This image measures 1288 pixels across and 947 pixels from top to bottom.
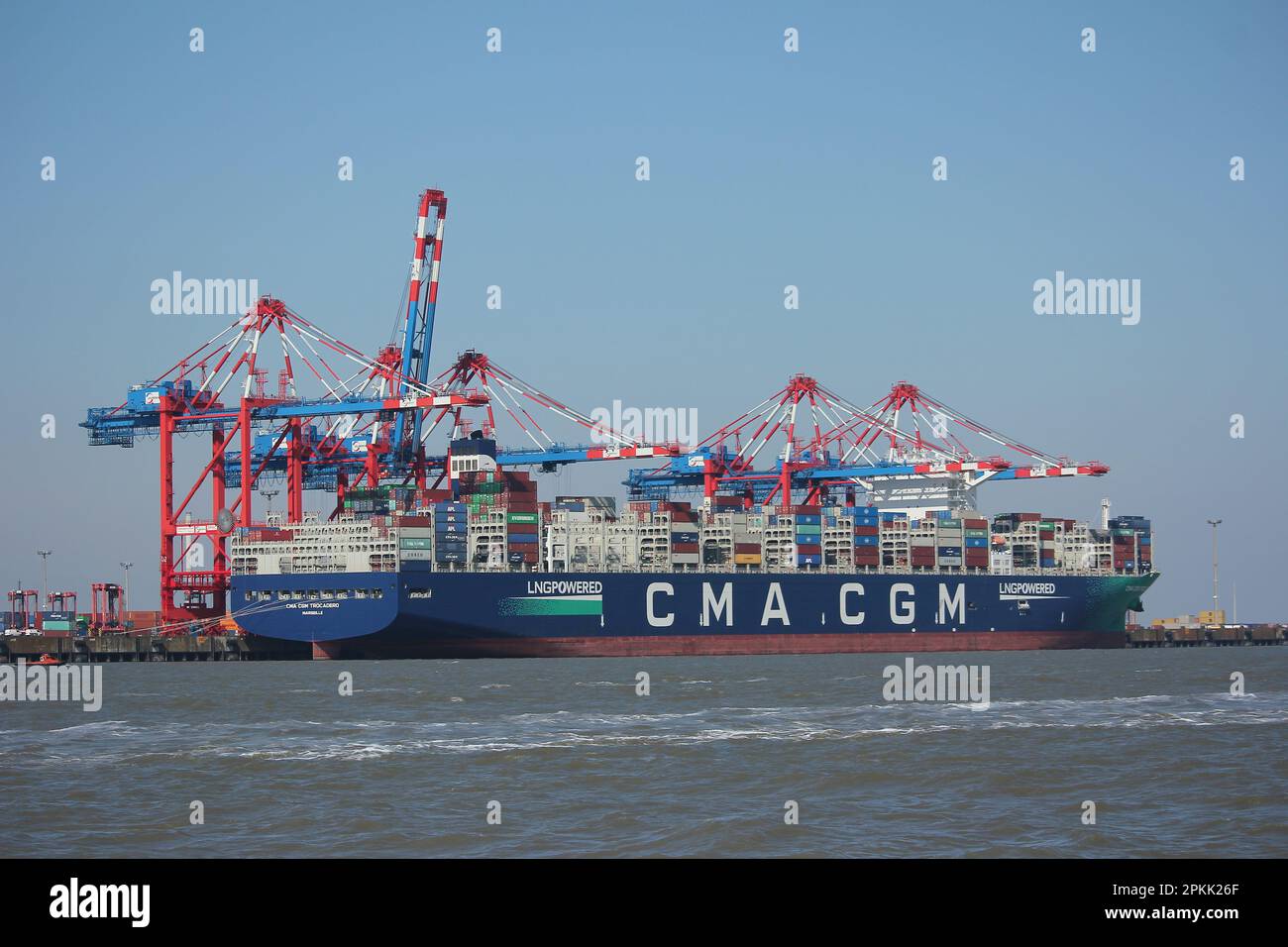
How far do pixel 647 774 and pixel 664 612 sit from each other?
2097 inches

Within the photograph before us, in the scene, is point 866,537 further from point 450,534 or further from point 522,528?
point 450,534

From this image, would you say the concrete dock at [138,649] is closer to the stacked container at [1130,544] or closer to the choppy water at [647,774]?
the choppy water at [647,774]

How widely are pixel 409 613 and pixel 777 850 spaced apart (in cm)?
5370

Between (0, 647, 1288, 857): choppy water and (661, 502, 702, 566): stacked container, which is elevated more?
(661, 502, 702, 566): stacked container

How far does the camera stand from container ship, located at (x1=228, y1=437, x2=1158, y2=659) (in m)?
72.8

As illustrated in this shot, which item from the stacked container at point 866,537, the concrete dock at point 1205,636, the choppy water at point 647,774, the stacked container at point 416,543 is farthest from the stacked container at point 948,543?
the choppy water at point 647,774

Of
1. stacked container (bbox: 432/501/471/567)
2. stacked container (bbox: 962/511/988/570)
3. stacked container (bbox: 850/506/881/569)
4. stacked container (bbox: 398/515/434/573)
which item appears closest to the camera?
stacked container (bbox: 398/515/434/573)

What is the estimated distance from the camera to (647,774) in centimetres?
2605

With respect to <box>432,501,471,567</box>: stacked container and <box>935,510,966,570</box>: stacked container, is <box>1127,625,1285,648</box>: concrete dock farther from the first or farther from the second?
<box>432,501,471,567</box>: stacked container

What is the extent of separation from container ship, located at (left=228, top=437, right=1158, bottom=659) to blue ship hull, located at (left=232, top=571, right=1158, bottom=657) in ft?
0.30

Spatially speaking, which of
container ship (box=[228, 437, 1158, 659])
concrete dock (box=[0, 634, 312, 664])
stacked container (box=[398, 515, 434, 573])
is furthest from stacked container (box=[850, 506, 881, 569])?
concrete dock (box=[0, 634, 312, 664])

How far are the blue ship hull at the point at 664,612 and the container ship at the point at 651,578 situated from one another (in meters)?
0.09
